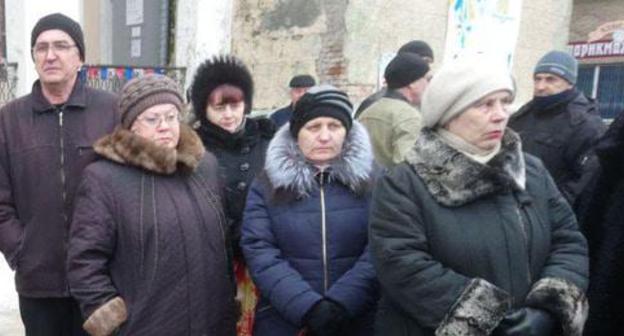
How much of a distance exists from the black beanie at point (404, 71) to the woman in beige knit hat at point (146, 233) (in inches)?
75.5

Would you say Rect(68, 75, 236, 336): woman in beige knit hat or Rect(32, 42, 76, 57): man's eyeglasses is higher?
Rect(32, 42, 76, 57): man's eyeglasses

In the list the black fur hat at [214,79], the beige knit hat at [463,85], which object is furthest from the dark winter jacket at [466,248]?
the black fur hat at [214,79]

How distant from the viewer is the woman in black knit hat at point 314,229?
2.29 m

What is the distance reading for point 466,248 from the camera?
188 cm

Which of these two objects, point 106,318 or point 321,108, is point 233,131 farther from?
point 106,318

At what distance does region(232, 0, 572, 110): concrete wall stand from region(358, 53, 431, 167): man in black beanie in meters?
2.86

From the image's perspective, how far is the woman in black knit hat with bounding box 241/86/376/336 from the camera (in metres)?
2.29

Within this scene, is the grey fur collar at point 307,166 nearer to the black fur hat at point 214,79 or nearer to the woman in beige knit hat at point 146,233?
the woman in beige knit hat at point 146,233

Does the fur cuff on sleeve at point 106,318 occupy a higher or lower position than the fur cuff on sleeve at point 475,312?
lower

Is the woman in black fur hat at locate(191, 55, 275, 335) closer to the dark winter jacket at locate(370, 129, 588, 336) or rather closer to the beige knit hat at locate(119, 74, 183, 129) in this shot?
the beige knit hat at locate(119, 74, 183, 129)

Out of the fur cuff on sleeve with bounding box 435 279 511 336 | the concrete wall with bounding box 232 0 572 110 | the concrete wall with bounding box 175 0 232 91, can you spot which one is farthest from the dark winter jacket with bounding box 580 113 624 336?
the concrete wall with bounding box 175 0 232 91

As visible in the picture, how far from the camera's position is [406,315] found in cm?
202

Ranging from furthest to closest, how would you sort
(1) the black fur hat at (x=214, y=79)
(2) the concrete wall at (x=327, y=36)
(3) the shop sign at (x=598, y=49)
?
(3) the shop sign at (x=598, y=49), (2) the concrete wall at (x=327, y=36), (1) the black fur hat at (x=214, y=79)

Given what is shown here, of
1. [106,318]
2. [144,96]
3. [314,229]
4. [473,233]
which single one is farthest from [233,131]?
[473,233]
